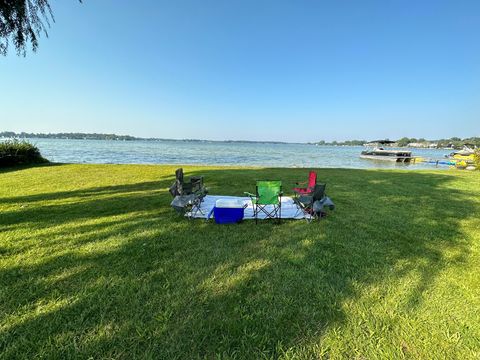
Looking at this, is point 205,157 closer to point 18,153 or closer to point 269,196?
point 18,153

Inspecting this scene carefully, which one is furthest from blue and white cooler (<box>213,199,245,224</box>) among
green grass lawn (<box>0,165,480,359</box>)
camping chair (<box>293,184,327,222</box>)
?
camping chair (<box>293,184,327,222</box>)

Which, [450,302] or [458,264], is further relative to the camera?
[458,264]

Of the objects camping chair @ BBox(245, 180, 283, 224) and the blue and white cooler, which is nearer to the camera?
the blue and white cooler

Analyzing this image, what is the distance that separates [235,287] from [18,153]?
19.3m

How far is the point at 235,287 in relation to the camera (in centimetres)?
290

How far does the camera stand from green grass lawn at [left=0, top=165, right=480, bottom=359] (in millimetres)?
2137

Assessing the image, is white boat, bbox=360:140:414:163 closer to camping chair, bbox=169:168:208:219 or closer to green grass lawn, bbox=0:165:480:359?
A: green grass lawn, bbox=0:165:480:359

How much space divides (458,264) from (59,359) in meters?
4.93

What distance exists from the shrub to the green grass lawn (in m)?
13.4

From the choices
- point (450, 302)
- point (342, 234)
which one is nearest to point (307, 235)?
point (342, 234)

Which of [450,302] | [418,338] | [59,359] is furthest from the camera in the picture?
[450,302]

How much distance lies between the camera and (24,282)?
2.94m

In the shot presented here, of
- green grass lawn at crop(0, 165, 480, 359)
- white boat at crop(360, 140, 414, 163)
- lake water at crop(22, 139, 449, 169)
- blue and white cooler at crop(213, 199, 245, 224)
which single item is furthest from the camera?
white boat at crop(360, 140, 414, 163)

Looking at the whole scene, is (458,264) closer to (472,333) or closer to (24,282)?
Answer: (472,333)
